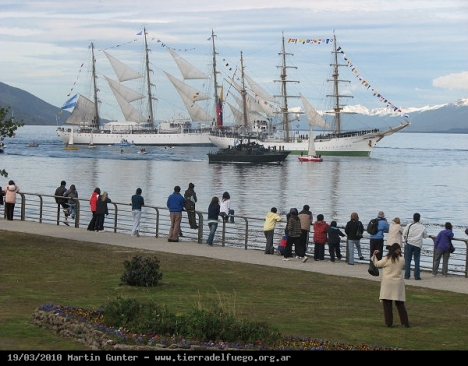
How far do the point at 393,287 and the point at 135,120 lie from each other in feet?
528

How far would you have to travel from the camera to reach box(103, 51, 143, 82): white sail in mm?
174750

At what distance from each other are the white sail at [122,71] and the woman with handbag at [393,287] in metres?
161

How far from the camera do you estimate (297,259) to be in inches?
936

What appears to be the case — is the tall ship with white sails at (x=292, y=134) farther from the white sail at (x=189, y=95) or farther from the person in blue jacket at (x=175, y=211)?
the person in blue jacket at (x=175, y=211)

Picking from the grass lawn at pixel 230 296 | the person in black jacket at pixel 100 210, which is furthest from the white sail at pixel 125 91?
the grass lawn at pixel 230 296

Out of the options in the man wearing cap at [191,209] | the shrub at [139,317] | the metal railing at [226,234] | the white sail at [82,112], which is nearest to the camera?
the shrub at [139,317]

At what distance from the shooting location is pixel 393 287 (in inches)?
599

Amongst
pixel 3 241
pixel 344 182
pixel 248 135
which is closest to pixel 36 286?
pixel 3 241

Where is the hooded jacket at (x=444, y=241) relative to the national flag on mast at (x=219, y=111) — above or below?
below

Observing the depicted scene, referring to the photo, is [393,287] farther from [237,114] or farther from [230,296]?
[237,114]

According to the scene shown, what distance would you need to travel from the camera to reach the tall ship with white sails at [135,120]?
171250 millimetres

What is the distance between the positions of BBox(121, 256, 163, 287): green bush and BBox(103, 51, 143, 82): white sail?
157 meters

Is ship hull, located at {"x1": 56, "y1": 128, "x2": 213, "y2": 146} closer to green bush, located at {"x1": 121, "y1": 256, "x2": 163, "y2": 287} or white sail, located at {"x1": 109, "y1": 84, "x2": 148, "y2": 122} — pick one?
white sail, located at {"x1": 109, "y1": 84, "x2": 148, "y2": 122}

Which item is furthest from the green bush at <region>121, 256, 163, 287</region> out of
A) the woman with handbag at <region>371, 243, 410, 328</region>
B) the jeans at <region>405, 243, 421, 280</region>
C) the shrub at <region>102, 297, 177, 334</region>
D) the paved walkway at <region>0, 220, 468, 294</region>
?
the jeans at <region>405, 243, 421, 280</region>
